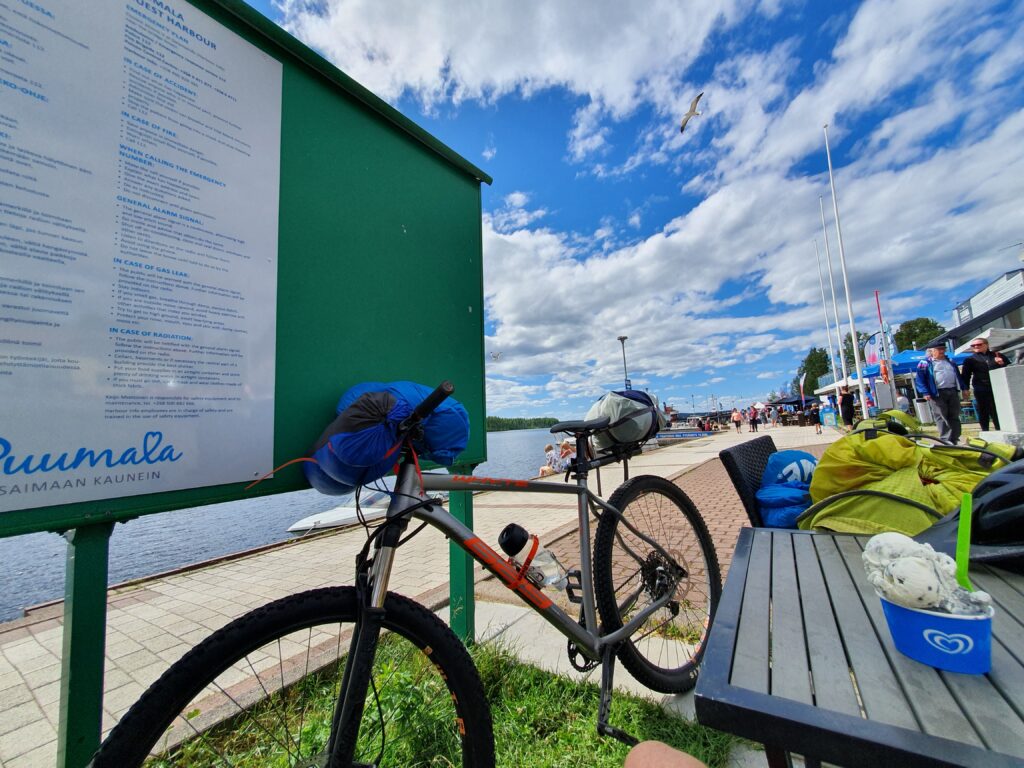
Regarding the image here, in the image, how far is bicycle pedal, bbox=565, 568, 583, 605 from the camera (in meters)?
1.89

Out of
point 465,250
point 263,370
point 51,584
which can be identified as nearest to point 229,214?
point 263,370

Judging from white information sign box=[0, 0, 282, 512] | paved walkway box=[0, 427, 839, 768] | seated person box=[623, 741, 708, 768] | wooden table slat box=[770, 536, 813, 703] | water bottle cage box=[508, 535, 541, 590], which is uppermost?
white information sign box=[0, 0, 282, 512]

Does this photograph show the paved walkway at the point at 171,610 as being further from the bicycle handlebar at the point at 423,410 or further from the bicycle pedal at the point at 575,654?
the bicycle handlebar at the point at 423,410

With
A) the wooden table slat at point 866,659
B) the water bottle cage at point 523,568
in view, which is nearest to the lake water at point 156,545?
the water bottle cage at point 523,568

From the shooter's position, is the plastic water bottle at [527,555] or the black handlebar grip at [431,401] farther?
the plastic water bottle at [527,555]

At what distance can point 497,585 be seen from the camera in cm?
338

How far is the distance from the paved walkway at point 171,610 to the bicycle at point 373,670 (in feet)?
3.94

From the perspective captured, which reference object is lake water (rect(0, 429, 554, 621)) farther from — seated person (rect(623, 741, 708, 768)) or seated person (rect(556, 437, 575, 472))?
seated person (rect(623, 741, 708, 768))

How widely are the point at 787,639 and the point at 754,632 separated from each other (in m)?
0.06

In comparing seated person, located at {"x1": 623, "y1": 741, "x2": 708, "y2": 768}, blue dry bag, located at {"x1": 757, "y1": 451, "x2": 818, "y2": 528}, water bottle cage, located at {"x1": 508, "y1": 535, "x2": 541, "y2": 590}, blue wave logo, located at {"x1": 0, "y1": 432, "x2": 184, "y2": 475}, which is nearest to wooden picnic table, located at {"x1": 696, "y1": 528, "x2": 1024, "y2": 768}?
seated person, located at {"x1": 623, "y1": 741, "x2": 708, "y2": 768}

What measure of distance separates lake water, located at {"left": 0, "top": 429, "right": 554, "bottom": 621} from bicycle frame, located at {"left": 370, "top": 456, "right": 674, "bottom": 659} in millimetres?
575

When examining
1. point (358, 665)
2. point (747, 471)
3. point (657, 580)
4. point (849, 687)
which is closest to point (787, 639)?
point (849, 687)

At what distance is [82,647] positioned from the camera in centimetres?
114

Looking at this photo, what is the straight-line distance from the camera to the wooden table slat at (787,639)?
746mm
